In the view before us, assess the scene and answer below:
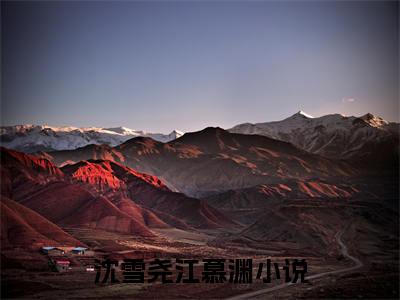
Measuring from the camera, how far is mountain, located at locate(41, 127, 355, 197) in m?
155

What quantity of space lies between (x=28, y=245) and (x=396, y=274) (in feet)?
124

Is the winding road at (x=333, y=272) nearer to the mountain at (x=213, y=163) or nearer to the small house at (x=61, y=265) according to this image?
the small house at (x=61, y=265)

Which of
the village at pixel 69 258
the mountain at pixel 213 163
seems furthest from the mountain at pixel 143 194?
the mountain at pixel 213 163

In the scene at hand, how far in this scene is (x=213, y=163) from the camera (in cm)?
16775

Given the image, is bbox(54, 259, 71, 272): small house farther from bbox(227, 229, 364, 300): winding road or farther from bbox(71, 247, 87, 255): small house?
bbox(227, 229, 364, 300): winding road

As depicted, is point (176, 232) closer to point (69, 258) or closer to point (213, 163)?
point (69, 258)

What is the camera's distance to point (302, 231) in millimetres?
67062

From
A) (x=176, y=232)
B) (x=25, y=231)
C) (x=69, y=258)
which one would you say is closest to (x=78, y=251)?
(x=69, y=258)

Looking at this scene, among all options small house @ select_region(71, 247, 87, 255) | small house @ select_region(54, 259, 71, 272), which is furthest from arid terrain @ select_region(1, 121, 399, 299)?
small house @ select_region(54, 259, 71, 272)

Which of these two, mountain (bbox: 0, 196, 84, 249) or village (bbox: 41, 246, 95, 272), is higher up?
mountain (bbox: 0, 196, 84, 249)

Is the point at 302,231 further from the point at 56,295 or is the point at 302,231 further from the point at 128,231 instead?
the point at 56,295

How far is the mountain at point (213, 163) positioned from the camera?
509 ft

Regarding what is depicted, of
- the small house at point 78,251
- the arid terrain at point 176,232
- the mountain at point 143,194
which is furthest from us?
the mountain at point 143,194

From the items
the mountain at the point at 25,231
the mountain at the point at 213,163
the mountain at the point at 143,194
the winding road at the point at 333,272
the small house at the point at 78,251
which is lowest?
the winding road at the point at 333,272
